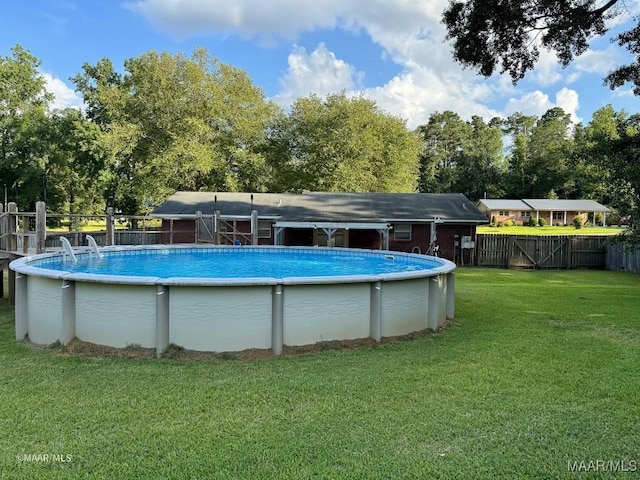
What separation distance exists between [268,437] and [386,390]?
1413 millimetres

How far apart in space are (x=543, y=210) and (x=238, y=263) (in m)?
45.4

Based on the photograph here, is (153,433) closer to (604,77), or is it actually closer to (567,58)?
(567,58)

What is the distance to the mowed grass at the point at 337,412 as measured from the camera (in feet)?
9.77

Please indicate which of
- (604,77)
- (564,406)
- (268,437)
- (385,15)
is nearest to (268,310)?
(268,437)

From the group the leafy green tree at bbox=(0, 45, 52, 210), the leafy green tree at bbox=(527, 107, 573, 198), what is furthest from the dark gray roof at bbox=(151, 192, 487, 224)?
the leafy green tree at bbox=(527, 107, 573, 198)

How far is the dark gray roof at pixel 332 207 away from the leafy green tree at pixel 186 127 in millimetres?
5689

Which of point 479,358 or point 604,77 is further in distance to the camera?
point 604,77

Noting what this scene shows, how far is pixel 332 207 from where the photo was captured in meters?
21.5

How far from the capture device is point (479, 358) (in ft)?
18.0

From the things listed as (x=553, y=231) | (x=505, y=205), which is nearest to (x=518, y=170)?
(x=505, y=205)

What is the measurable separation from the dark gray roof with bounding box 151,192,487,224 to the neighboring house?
30.0 metres

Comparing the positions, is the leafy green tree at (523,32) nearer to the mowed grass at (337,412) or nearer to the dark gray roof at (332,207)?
the mowed grass at (337,412)

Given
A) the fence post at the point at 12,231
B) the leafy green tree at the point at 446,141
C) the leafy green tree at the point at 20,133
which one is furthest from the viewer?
the leafy green tree at the point at 446,141

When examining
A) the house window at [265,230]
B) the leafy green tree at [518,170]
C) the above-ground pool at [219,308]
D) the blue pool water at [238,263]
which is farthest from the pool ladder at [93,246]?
the leafy green tree at [518,170]
